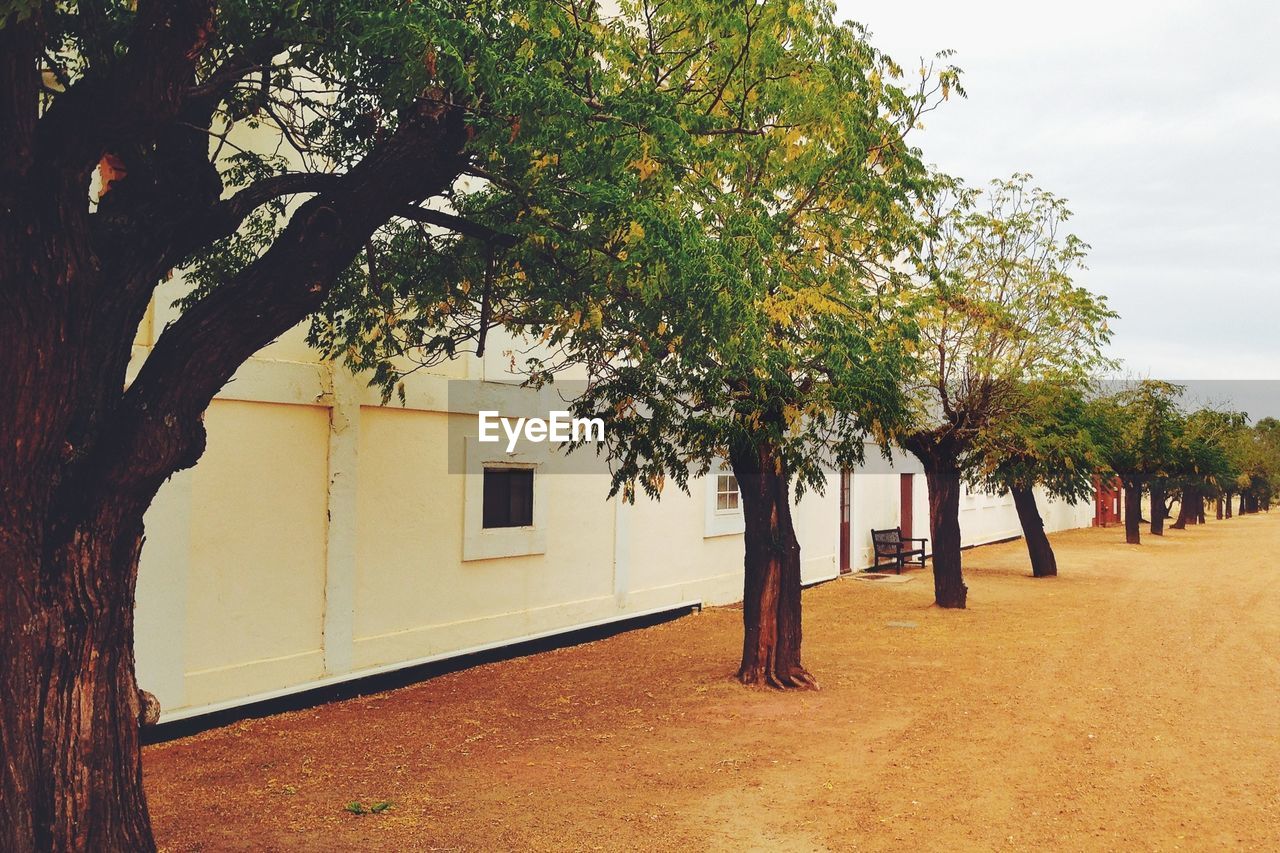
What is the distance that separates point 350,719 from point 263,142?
479cm

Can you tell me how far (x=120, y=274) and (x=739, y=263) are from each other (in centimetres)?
320

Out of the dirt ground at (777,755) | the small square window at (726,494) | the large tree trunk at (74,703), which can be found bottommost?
the dirt ground at (777,755)

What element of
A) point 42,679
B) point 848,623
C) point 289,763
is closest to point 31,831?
point 42,679

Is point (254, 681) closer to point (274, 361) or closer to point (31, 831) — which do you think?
point (274, 361)

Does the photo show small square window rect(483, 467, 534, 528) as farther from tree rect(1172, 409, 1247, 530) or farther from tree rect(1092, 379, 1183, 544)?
tree rect(1172, 409, 1247, 530)

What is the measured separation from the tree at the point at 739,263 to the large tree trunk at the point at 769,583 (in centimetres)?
2

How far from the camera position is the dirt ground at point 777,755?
5.27 meters

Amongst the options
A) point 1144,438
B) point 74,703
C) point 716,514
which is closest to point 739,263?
point 74,703

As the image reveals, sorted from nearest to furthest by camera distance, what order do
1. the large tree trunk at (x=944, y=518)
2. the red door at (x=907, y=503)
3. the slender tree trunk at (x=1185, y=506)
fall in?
the large tree trunk at (x=944, y=518) < the red door at (x=907, y=503) < the slender tree trunk at (x=1185, y=506)

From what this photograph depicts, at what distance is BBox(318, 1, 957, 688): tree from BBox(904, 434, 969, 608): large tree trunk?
19.0ft

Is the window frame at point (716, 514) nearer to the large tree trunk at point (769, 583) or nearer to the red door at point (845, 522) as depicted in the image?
the large tree trunk at point (769, 583)

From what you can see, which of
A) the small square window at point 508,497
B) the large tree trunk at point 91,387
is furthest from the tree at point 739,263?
the small square window at point 508,497

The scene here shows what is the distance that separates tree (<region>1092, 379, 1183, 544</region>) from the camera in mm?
27516

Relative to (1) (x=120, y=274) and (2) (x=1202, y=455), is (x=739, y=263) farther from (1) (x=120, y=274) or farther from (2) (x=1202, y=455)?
(2) (x=1202, y=455)
